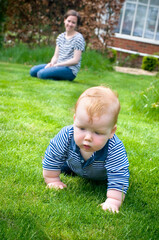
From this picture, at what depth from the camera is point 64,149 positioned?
2215 mm

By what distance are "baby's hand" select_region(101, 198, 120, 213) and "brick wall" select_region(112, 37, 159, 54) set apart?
1396 centimetres

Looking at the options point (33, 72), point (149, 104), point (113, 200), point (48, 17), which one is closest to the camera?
point (113, 200)

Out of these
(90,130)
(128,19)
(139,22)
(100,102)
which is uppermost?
(100,102)

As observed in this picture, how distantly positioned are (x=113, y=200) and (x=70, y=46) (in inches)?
212

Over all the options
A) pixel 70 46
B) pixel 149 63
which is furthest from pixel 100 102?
pixel 149 63

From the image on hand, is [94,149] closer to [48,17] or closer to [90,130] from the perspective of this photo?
[90,130]

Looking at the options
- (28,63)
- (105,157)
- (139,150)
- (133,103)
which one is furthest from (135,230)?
(28,63)

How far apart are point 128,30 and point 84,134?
14505 mm

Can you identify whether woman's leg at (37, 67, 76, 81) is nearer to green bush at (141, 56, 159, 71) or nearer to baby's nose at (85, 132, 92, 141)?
baby's nose at (85, 132, 92, 141)

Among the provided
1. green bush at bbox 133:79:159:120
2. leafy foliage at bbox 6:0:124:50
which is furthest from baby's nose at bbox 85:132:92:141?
leafy foliage at bbox 6:0:124:50

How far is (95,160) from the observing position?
216 cm

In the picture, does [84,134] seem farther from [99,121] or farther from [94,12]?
[94,12]

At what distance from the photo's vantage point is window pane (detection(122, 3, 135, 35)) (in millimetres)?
15508

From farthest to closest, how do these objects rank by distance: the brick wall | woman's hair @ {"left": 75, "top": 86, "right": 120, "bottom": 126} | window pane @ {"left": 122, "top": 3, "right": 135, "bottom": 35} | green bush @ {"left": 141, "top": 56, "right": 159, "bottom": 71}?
1. window pane @ {"left": 122, "top": 3, "right": 135, "bottom": 35}
2. the brick wall
3. green bush @ {"left": 141, "top": 56, "right": 159, "bottom": 71}
4. woman's hair @ {"left": 75, "top": 86, "right": 120, "bottom": 126}
